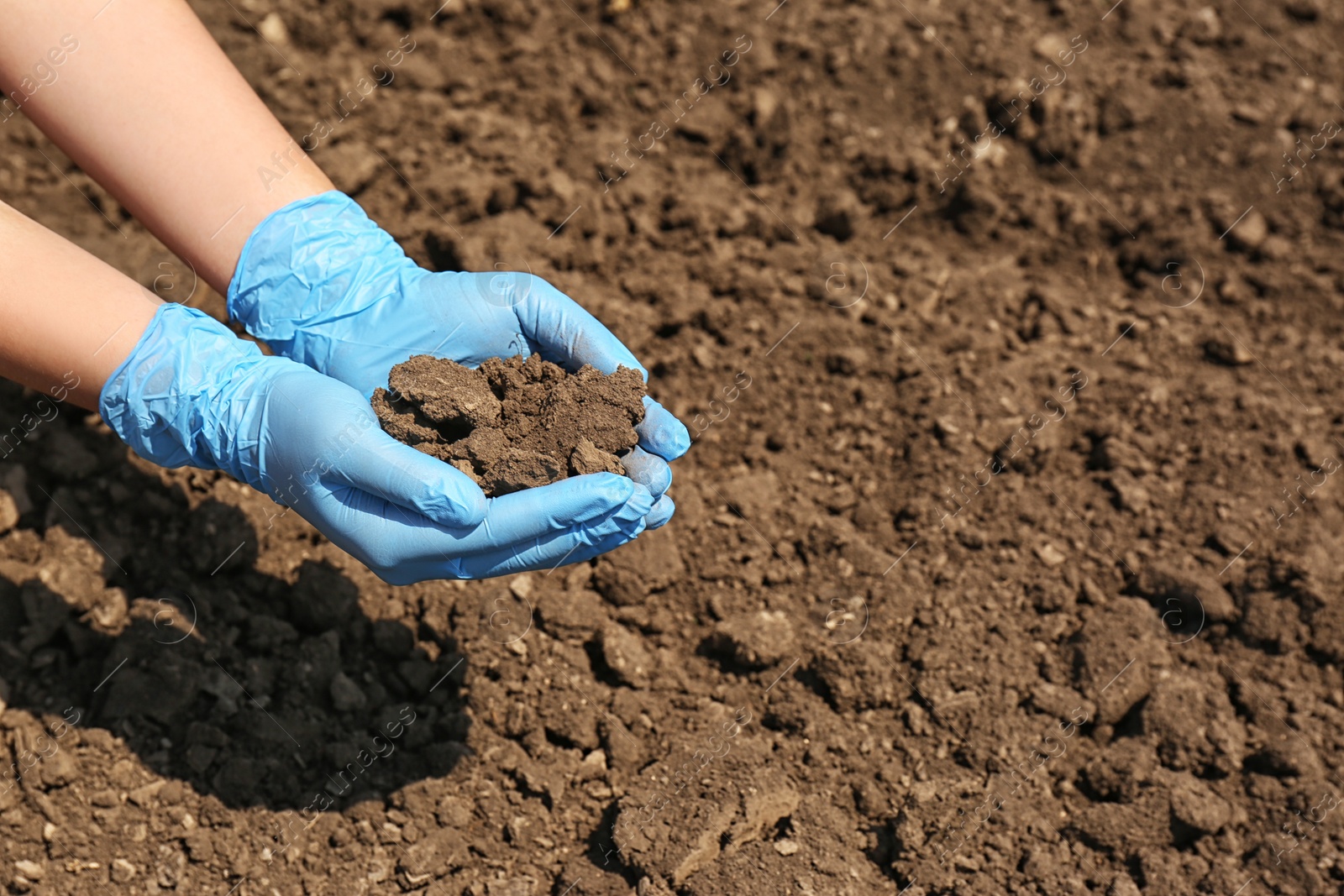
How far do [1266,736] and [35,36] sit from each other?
380cm

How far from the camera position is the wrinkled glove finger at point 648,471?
2.62 m

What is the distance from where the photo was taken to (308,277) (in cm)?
279

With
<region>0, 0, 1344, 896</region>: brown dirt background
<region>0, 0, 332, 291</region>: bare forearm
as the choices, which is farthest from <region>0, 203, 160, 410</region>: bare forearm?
<region>0, 0, 1344, 896</region>: brown dirt background

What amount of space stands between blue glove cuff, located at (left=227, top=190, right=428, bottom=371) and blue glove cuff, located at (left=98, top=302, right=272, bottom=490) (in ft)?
0.63

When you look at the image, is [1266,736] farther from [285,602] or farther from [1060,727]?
[285,602]

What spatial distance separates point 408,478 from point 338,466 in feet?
0.66

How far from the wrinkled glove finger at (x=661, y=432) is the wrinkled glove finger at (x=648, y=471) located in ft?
0.22

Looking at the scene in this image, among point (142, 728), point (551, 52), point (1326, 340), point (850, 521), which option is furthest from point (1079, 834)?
point (551, 52)

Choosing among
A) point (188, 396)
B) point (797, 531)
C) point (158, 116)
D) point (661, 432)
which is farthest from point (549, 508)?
point (158, 116)

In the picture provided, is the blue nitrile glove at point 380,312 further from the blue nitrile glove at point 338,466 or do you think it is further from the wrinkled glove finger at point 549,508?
the wrinkled glove finger at point 549,508

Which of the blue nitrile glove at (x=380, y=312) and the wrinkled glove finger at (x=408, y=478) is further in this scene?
the blue nitrile glove at (x=380, y=312)

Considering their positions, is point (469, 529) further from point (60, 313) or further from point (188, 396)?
point (60, 313)

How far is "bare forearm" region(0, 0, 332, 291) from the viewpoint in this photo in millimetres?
2613

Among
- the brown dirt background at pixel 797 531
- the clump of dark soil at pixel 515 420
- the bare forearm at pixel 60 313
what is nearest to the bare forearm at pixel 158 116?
the bare forearm at pixel 60 313
